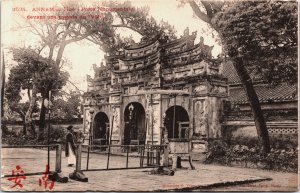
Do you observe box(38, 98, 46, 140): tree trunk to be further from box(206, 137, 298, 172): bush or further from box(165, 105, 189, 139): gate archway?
box(206, 137, 298, 172): bush

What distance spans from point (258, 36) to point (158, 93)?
257cm

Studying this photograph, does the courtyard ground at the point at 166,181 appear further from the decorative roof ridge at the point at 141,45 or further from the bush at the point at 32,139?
the decorative roof ridge at the point at 141,45

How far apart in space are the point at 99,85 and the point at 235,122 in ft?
19.9

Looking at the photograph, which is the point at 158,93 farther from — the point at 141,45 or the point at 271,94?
the point at 141,45

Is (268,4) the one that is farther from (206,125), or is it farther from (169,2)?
(206,125)

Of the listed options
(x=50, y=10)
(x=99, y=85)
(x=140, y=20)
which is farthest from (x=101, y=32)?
(x=99, y=85)

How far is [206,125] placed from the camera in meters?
12.1

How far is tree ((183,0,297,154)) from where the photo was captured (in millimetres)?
9084

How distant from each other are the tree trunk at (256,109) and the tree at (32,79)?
4.40 m

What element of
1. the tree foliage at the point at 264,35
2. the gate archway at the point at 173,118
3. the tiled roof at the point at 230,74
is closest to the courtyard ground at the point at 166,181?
the tree foliage at the point at 264,35

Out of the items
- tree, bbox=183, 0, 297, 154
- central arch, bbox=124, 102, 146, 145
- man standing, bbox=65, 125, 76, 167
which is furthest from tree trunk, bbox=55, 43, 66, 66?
Answer: central arch, bbox=124, 102, 146, 145

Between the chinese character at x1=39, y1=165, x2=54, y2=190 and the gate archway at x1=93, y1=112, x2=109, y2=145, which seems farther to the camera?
the gate archway at x1=93, y1=112, x2=109, y2=145

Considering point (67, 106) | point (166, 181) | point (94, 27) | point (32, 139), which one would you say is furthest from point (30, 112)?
point (166, 181)

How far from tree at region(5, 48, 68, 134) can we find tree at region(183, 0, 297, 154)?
412 cm
